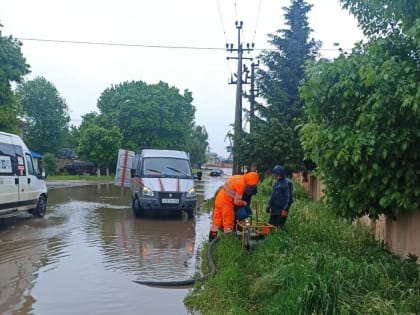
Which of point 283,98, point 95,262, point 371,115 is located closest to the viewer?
point 371,115

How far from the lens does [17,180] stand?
459 inches

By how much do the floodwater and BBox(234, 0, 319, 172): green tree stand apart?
5.19m

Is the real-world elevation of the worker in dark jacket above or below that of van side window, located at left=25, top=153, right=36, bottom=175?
below

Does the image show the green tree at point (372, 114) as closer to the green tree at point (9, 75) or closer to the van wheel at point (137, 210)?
the van wheel at point (137, 210)

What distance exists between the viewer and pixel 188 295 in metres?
5.81

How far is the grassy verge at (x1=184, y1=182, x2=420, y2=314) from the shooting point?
4.34m

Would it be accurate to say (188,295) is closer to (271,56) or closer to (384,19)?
(384,19)

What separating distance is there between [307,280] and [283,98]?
1481 cm

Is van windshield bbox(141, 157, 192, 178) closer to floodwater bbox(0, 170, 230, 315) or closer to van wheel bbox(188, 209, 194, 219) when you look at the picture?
van wheel bbox(188, 209, 194, 219)

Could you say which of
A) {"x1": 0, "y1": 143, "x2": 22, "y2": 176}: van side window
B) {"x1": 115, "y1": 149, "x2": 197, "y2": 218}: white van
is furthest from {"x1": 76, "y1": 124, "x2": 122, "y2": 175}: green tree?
{"x1": 0, "y1": 143, "x2": 22, "y2": 176}: van side window

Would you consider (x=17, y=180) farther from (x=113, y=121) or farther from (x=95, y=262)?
(x=113, y=121)

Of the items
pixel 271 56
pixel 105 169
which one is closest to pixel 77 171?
pixel 105 169

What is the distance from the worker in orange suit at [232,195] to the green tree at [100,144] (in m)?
36.6

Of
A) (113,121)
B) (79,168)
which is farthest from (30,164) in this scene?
(79,168)
